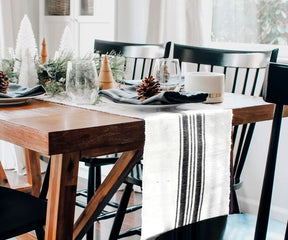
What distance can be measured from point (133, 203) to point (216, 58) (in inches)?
49.9

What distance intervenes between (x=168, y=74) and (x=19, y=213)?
63 centimetres

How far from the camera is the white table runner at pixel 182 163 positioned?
124 cm

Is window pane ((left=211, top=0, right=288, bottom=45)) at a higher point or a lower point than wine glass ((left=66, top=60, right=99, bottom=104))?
higher

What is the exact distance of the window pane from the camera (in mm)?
2576

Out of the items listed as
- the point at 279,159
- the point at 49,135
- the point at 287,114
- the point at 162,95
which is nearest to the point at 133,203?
the point at 279,159

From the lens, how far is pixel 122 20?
9.70ft

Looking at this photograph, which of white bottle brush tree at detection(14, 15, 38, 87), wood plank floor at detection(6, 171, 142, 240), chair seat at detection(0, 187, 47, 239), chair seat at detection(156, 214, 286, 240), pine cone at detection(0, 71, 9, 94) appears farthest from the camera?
wood plank floor at detection(6, 171, 142, 240)

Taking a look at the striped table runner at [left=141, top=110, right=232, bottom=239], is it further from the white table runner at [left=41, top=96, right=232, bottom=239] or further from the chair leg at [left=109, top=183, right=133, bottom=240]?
the chair leg at [left=109, top=183, right=133, bottom=240]

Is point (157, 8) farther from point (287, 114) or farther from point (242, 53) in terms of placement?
point (287, 114)

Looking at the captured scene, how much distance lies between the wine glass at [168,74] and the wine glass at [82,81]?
223mm

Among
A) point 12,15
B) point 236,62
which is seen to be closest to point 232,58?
point 236,62

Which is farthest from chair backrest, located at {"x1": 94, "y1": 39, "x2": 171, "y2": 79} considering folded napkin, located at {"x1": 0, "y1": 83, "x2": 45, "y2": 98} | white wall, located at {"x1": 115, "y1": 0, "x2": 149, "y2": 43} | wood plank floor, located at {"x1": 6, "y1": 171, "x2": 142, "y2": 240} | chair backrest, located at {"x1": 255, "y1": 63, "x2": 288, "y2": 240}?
chair backrest, located at {"x1": 255, "y1": 63, "x2": 288, "y2": 240}

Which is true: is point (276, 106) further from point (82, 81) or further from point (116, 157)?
point (116, 157)

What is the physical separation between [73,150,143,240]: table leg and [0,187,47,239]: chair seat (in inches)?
6.3
